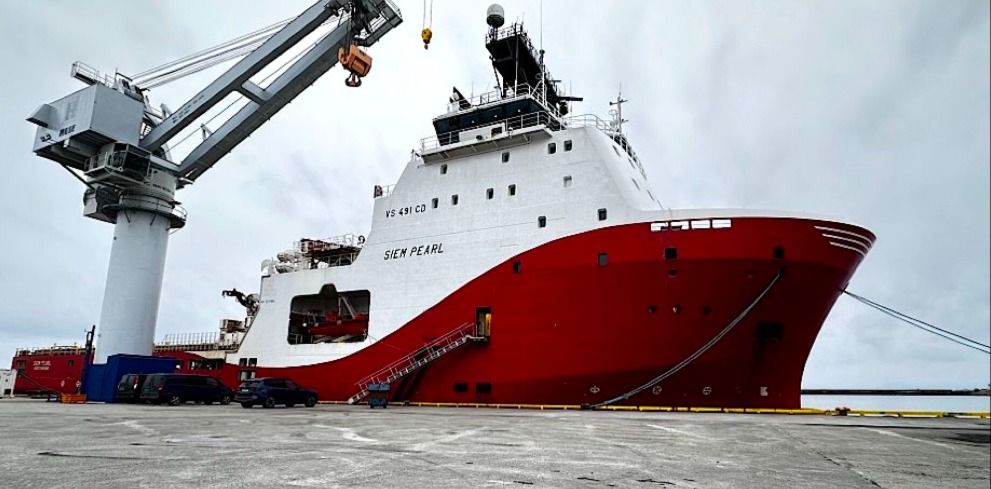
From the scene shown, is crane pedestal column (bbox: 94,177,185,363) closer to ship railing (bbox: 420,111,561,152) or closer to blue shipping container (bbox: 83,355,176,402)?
blue shipping container (bbox: 83,355,176,402)

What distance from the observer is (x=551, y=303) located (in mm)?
18781

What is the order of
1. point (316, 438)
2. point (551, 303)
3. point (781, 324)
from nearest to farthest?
point (316, 438) < point (781, 324) < point (551, 303)

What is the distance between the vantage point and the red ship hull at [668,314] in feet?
54.4

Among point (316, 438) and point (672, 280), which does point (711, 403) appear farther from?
point (316, 438)

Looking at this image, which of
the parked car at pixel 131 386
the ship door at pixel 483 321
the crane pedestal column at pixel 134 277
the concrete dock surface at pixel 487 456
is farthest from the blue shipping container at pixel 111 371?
the ship door at pixel 483 321

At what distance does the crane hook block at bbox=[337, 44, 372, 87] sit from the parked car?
45.4 feet

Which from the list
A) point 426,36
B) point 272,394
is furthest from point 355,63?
point 272,394

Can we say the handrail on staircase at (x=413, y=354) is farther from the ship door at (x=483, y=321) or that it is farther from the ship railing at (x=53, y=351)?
the ship railing at (x=53, y=351)

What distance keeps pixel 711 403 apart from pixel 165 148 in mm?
26308

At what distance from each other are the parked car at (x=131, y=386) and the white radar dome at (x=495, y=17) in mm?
19749

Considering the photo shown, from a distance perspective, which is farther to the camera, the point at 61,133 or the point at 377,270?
the point at 61,133

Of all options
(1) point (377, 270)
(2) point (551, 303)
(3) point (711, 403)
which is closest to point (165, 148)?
(1) point (377, 270)

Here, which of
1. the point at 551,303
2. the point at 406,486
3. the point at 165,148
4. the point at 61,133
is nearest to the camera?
the point at 406,486

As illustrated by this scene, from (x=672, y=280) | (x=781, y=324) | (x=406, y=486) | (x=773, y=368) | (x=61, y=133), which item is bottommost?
(x=406, y=486)
